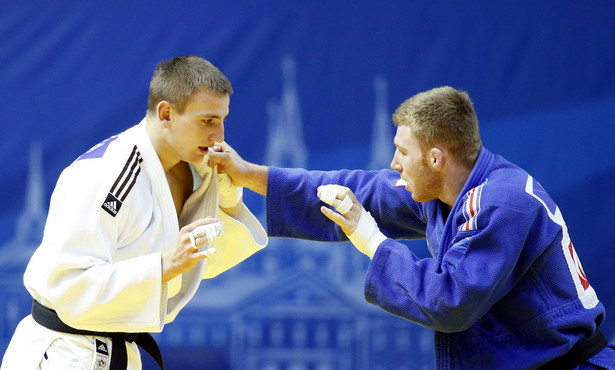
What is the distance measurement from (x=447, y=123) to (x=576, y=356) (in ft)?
2.96

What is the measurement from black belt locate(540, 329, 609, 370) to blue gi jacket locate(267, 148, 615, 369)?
1.0 inches

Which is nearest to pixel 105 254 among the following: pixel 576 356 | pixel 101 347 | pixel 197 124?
pixel 101 347

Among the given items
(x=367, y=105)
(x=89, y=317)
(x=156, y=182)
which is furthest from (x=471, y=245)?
(x=367, y=105)

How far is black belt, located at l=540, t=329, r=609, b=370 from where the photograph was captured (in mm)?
2447

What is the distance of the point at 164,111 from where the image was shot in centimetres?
261

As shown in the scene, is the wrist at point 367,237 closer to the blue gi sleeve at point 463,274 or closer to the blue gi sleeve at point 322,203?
the blue gi sleeve at point 463,274

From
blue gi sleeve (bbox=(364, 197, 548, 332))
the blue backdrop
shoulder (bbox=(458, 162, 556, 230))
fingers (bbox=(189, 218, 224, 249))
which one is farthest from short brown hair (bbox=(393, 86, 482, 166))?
the blue backdrop

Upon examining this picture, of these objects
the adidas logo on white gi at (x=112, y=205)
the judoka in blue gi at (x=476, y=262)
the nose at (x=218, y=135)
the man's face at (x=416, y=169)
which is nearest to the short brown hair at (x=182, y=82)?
the nose at (x=218, y=135)

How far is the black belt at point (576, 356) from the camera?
2.45 m

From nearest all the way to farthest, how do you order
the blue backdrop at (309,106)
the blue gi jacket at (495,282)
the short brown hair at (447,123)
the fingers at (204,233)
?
the fingers at (204,233)
the blue gi jacket at (495,282)
the short brown hair at (447,123)
the blue backdrop at (309,106)

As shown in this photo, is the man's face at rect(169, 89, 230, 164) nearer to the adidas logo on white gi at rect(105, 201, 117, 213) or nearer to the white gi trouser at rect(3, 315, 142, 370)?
the adidas logo on white gi at rect(105, 201, 117, 213)

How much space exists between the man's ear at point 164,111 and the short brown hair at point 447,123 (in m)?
0.87

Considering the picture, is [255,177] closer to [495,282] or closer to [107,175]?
[107,175]

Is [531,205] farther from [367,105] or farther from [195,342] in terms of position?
[195,342]
